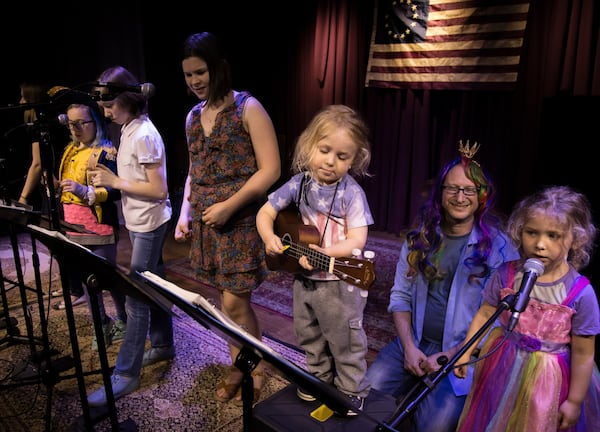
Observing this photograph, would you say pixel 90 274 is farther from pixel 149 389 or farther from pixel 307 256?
pixel 149 389

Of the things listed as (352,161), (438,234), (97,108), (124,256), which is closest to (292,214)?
(352,161)

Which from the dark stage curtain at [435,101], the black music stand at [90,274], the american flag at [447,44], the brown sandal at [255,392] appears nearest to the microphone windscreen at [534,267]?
the black music stand at [90,274]

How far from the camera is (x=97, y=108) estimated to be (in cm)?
258

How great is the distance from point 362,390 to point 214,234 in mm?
962

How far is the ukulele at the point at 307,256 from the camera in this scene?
1514 mm

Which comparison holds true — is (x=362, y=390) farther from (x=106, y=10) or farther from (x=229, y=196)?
(x=106, y=10)

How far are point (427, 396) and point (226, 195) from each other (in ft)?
4.01

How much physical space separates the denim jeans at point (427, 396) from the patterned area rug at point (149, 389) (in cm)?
69

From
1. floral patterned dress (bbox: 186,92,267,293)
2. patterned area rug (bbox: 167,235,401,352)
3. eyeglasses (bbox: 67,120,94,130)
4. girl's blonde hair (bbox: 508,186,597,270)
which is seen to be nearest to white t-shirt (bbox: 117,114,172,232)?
floral patterned dress (bbox: 186,92,267,293)

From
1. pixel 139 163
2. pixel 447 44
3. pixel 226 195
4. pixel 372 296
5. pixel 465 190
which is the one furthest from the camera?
pixel 447 44

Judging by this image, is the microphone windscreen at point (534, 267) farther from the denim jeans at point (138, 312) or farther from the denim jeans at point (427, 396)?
the denim jeans at point (138, 312)

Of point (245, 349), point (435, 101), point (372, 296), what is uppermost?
point (435, 101)

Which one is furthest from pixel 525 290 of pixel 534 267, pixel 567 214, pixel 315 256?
pixel 315 256

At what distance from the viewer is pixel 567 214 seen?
1.54 metres
